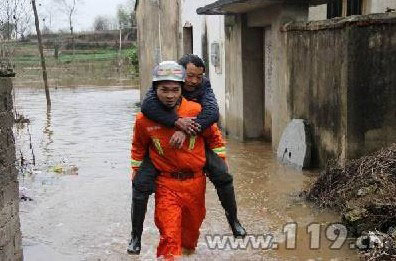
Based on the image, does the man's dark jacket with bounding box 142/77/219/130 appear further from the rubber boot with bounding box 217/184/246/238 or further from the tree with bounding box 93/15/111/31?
the tree with bounding box 93/15/111/31

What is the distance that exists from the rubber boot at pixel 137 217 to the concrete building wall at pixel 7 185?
94cm

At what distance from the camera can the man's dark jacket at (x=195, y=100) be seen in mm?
4328

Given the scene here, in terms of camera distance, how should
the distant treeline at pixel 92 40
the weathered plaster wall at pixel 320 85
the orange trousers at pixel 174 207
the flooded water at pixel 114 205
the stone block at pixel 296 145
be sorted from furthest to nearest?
the distant treeline at pixel 92 40 → the stone block at pixel 296 145 → the weathered plaster wall at pixel 320 85 → the flooded water at pixel 114 205 → the orange trousers at pixel 174 207

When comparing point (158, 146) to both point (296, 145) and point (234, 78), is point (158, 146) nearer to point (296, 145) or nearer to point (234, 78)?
point (296, 145)

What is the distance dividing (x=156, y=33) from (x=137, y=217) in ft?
48.8

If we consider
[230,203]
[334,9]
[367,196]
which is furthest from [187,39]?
[230,203]

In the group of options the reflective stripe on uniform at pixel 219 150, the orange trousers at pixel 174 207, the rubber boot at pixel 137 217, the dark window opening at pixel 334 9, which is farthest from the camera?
the dark window opening at pixel 334 9

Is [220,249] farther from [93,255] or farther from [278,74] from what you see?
[278,74]

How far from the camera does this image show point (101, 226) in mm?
6660

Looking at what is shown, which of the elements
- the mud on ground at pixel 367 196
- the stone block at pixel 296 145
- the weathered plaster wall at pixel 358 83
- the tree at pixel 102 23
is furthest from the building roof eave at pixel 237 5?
the tree at pixel 102 23

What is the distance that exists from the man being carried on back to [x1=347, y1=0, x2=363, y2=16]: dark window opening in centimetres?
678

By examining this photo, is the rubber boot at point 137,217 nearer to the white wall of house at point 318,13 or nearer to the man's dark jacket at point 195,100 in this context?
the man's dark jacket at point 195,100

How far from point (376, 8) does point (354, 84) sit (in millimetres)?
3077

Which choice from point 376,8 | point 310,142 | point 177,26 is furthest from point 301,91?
point 177,26
